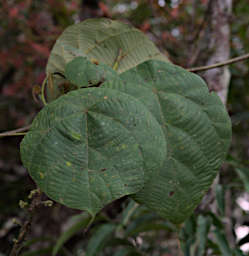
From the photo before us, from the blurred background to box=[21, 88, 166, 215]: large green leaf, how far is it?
1.76ft

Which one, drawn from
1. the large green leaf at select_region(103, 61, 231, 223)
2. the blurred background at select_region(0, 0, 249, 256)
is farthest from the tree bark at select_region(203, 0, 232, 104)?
the large green leaf at select_region(103, 61, 231, 223)

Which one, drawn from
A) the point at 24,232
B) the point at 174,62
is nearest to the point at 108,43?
the point at 24,232

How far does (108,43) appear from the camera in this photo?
1.85 ft

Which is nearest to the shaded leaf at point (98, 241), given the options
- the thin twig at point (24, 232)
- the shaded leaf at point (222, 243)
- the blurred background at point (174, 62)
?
the blurred background at point (174, 62)

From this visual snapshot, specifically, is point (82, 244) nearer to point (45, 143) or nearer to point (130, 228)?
point (130, 228)

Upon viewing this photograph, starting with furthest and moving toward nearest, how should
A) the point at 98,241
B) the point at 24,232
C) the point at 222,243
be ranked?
the point at 98,241 < the point at 222,243 < the point at 24,232

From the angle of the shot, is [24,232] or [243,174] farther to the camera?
[243,174]

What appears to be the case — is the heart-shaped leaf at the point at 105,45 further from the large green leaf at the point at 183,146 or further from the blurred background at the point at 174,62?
the blurred background at the point at 174,62

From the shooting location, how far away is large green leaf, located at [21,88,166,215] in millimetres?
356

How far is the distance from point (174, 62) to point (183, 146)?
0.69 meters

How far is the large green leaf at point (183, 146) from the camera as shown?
430 millimetres

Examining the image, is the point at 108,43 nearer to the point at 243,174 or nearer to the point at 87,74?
the point at 87,74

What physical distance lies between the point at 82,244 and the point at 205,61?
1339mm

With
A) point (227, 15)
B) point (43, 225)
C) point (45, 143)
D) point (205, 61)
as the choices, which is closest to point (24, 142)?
point (45, 143)
